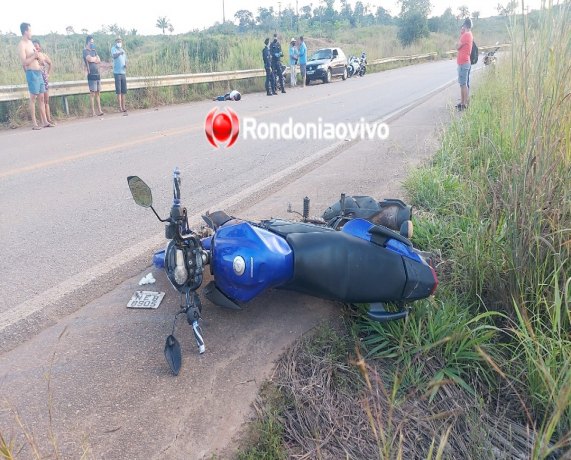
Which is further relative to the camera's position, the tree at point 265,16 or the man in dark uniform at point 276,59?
the tree at point 265,16

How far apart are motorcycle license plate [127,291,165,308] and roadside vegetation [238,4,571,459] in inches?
38.6

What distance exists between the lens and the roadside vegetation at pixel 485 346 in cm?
214

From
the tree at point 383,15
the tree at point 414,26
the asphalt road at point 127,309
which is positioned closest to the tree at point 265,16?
the tree at point 383,15

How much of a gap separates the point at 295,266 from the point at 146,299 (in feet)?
3.56

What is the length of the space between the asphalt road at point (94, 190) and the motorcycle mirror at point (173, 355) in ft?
3.36

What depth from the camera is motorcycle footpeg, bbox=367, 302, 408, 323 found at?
2.47 metres

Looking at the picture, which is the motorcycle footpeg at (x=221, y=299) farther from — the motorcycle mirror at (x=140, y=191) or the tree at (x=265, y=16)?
the tree at (x=265, y=16)

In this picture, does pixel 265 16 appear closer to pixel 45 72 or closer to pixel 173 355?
pixel 45 72

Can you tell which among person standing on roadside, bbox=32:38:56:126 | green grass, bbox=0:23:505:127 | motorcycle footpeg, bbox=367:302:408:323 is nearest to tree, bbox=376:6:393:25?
green grass, bbox=0:23:505:127

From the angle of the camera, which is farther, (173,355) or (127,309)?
(127,309)

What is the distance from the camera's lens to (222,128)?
10.2 meters

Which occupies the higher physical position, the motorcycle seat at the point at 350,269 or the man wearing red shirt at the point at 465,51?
the man wearing red shirt at the point at 465,51

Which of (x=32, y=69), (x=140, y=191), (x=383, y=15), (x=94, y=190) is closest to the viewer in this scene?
(x=140, y=191)

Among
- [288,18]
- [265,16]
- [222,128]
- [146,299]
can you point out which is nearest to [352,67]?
[222,128]
